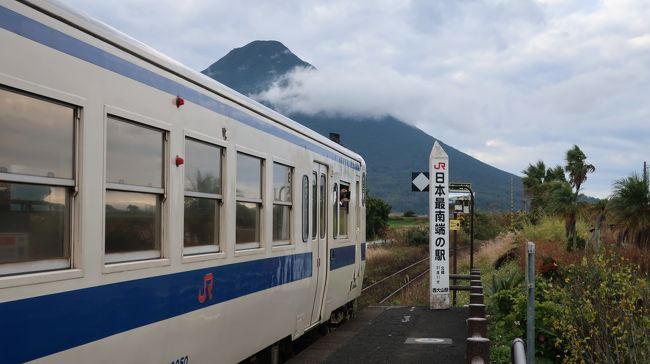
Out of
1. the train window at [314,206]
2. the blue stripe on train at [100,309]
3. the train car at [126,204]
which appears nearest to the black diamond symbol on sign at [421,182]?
the train window at [314,206]

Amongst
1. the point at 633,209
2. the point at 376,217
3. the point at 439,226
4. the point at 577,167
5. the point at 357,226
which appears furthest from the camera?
the point at 376,217

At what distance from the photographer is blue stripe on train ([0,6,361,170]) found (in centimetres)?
364

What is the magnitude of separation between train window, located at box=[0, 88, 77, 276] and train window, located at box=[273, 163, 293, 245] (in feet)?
12.3

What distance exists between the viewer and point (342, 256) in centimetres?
1123

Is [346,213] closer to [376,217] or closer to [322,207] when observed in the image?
[322,207]

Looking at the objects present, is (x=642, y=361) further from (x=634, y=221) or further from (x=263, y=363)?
(x=634, y=221)

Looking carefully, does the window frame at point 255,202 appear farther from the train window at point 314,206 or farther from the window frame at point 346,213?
the window frame at point 346,213

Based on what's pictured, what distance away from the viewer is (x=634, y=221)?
18484 mm

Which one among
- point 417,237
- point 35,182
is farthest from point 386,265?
point 35,182

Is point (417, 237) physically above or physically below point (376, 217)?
below

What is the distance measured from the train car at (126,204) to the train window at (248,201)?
2 cm

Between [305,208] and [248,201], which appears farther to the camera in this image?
[305,208]

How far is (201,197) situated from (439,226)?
29.1ft

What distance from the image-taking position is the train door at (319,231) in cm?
945
